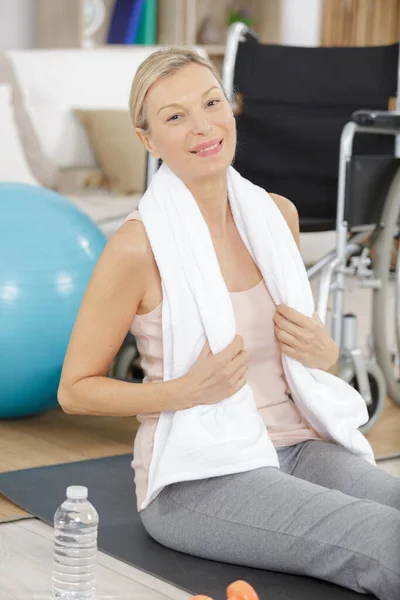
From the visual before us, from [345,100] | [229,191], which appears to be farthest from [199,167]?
[345,100]

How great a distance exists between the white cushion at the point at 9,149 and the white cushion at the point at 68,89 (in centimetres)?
22

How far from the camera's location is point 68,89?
4.36 metres

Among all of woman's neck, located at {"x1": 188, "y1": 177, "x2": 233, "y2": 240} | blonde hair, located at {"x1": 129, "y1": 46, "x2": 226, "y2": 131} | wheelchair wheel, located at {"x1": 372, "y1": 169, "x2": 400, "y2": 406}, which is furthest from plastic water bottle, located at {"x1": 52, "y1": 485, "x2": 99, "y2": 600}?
wheelchair wheel, located at {"x1": 372, "y1": 169, "x2": 400, "y2": 406}

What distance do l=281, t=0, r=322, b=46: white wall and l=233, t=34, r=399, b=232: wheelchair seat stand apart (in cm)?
226

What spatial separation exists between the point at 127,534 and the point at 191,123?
2.35 ft

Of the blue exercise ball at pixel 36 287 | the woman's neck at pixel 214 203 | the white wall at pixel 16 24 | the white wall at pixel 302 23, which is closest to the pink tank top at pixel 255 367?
the woman's neck at pixel 214 203

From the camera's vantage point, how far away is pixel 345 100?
3.37 m

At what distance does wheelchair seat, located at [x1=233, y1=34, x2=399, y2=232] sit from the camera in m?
3.35

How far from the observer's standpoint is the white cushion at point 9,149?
3.97 metres

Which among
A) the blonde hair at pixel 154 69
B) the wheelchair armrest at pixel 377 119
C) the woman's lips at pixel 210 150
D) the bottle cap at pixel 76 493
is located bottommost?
the bottle cap at pixel 76 493

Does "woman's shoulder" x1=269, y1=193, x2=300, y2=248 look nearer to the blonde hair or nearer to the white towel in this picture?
the white towel

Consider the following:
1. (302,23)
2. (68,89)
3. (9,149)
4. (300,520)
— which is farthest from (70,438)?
(302,23)

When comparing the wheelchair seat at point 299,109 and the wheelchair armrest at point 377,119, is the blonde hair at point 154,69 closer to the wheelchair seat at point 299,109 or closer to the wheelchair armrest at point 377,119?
the wheelchair armrest at point 377,119

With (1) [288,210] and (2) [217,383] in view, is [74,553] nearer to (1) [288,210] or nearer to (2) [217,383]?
(2) [217,383]
